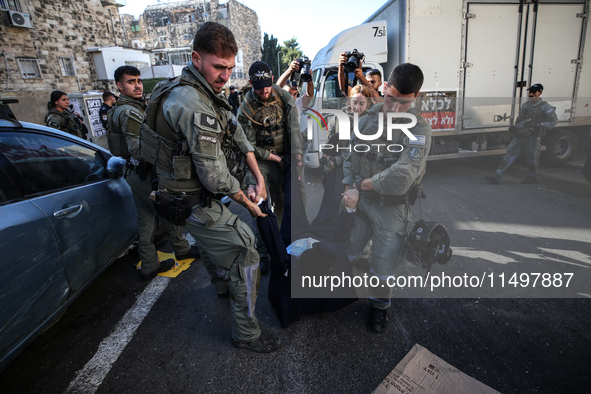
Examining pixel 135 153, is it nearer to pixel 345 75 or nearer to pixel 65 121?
pixel 345 75

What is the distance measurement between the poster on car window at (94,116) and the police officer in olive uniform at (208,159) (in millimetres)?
9388

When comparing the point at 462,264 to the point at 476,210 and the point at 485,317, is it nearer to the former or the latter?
the point at 485,317

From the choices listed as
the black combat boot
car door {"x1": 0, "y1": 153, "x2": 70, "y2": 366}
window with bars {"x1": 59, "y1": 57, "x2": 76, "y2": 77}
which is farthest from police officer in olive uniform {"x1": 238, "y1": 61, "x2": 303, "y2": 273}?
window with bars {"x1": 59, "y1": 57, "x2": 76, "y2": 77}

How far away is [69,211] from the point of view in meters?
2.10

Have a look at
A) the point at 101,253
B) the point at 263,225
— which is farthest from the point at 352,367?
the point at 101,253

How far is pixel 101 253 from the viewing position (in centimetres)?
244

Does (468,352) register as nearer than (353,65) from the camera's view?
Yes

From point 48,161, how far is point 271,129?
72.5 inches

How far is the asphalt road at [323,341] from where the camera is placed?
1.82 meters

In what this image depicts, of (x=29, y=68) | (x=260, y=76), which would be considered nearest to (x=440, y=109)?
(x=260, y=76)

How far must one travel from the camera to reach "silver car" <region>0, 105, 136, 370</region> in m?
1.65

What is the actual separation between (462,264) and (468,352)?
1.20 meters

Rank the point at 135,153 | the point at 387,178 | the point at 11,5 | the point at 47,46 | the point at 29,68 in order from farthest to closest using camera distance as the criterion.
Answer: the point at 47,46 → the point at 29,68 → the point at 11,5 → the point at 135,153 → the point at 387,178

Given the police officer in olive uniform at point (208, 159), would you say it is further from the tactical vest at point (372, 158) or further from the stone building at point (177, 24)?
the stone building at point (177, 24)
